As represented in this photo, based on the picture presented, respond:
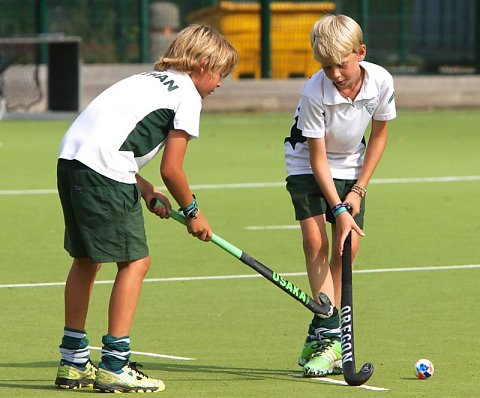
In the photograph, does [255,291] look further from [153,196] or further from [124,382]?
[124,382]

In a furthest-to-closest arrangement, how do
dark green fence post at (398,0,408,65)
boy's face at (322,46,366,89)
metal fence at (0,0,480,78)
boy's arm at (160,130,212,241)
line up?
dark green fence post at (398,0,408,65)
metal fence at (0,0,480,78)
boy's face at (322,46,366,89)
boy's arm at (160,130,212,241)

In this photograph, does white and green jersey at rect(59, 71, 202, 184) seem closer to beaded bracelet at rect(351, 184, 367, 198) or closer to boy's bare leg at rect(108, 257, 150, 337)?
boy's bare leg at rect(108, 257, 150, 337)

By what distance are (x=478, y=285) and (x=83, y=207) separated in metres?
3.96

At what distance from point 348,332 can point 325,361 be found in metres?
0.24

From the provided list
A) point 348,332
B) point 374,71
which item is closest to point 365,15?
point 374,71

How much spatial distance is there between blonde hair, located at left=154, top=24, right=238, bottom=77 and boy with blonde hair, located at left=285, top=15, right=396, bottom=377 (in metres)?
0.47

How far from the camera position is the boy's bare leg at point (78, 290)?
6602 millimetres

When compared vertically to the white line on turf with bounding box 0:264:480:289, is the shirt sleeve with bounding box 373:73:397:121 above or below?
above

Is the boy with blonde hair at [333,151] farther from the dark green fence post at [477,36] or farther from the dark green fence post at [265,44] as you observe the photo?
the dark green fence post at [477,36]

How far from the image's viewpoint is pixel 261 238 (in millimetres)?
11883

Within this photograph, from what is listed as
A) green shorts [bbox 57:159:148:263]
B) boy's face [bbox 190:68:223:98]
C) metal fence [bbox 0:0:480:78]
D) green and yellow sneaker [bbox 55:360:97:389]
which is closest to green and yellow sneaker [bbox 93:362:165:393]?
green and yellow sneaker [bbox 55:360:97:389]

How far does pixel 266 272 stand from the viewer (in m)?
6.83

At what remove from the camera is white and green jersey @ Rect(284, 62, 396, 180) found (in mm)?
6898

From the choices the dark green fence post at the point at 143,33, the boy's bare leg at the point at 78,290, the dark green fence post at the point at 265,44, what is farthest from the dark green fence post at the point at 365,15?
the boy's bare leg at the point at 78,290
